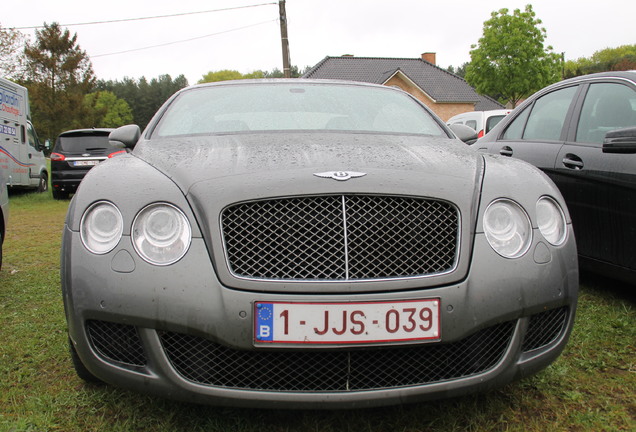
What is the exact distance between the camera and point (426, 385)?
178 cm

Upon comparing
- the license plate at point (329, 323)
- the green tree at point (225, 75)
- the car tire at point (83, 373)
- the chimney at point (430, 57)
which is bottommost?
the car tire at point (83, 373)

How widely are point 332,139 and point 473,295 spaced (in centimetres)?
106

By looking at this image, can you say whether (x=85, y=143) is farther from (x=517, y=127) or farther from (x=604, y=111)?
(x=604, y=111)

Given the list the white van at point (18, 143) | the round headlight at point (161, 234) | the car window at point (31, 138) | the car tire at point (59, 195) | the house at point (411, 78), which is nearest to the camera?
the round headlight at point (161, 234)

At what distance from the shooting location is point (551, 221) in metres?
2.06

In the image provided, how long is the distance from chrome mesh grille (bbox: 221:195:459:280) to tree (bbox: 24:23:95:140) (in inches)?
1304

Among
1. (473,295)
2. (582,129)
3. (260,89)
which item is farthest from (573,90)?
(473,295)

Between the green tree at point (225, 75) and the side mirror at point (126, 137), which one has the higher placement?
the green tree at point (225, 75)

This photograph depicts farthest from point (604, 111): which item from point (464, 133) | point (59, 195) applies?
point (59, 195)

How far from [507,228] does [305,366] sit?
0.84 meters

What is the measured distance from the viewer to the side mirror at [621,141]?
2930mm

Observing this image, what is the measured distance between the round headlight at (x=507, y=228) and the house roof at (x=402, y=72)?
35.8 meters

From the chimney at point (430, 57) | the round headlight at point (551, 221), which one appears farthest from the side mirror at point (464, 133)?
the chimney at point (430, 57)

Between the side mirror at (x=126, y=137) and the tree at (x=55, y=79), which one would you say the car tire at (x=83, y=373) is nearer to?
the side mirror at (x=126, y=137)
